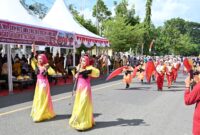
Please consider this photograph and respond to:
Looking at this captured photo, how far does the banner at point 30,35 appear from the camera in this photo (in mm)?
15016

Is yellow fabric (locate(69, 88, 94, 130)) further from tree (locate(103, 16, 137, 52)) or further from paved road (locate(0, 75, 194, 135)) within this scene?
tree (locate(103, 16, 137, 52))

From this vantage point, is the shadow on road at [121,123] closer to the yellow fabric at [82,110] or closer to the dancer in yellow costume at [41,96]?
the yellow fabric at [82,110]

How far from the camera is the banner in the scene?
1502 centimetres

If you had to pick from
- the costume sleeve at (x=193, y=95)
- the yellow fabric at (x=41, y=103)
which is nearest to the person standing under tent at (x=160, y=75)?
the yellow fabric at (x=41, y=103)

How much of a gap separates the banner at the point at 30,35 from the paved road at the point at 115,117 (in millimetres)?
2722

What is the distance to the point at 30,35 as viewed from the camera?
664 inches

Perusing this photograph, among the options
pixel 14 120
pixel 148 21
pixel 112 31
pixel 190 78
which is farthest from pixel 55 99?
pixel 148 21

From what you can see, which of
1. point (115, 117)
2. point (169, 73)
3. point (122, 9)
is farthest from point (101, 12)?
point (115, 117)

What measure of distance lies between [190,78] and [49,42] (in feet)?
48.3

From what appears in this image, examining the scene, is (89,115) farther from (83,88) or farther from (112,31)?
(112,31)

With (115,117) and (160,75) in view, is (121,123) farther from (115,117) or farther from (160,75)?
(160,75)

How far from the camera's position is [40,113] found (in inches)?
351

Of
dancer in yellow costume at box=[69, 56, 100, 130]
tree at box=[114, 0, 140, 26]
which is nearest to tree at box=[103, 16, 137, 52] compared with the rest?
tree at box=[114, 0, 140, 26]

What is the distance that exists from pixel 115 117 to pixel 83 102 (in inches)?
79.5
